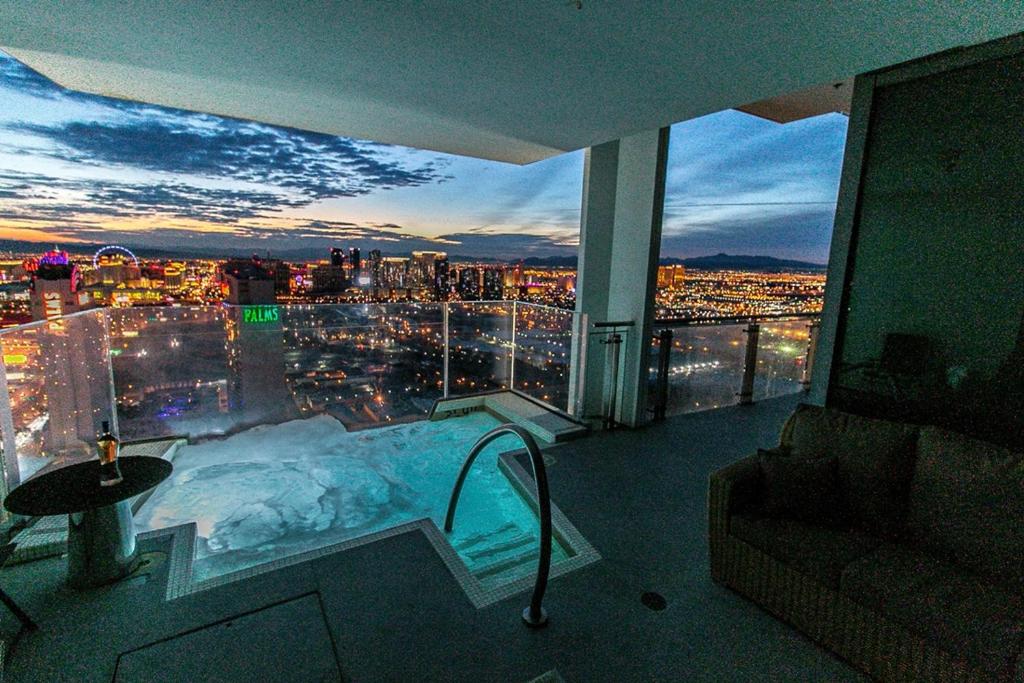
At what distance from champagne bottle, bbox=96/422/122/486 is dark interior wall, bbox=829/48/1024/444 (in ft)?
14.7

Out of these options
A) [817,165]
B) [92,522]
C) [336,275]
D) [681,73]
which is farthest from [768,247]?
[92,522]

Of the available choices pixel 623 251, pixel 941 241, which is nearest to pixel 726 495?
pixel 941 241

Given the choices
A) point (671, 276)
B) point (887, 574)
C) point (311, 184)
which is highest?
point (311, 184)

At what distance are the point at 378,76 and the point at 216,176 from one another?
656 cm

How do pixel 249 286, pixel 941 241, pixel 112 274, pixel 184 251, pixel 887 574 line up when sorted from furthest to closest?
pixel 184 251 → pixel 249 286 → pixel 112 274 → pixel 941 241 → pixel 887 574

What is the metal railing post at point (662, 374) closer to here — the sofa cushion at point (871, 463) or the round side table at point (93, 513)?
the sofa cushion at point (871, 463)

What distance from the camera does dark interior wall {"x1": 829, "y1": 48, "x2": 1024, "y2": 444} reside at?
2.13 m

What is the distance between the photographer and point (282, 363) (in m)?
5.16

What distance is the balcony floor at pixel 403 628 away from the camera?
65.8 inches

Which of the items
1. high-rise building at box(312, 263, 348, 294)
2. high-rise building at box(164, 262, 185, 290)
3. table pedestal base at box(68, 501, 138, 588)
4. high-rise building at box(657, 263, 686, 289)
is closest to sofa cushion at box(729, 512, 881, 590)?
high-rise building at box(657, 263, 686, 289)

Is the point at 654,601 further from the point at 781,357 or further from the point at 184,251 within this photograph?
the point at 184,251

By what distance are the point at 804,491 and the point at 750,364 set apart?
12.4 feet

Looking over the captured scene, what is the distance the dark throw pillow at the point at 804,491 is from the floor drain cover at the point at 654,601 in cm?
72

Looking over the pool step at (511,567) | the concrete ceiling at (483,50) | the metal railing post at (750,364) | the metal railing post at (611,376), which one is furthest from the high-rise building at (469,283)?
the metal railing post at (750,364)
